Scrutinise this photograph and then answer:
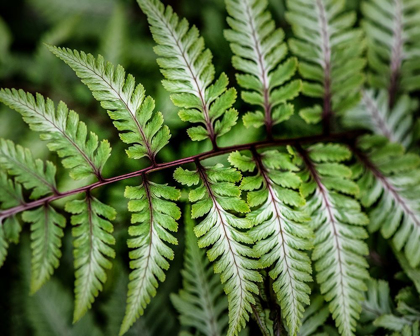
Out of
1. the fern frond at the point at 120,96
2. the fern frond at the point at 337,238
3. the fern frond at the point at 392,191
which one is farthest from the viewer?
the fern frond at the point at 392,191

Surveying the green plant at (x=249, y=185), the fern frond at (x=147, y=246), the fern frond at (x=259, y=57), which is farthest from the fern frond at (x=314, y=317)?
the fern frond at (x=259, y=57)

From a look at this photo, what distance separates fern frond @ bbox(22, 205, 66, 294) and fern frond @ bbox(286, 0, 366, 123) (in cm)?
93

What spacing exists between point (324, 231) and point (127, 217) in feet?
2.61

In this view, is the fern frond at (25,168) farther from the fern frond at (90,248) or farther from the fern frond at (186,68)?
the fern frond at (186,68)

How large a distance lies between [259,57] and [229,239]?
607 millimetres

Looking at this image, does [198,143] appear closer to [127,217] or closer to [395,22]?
[127,217]

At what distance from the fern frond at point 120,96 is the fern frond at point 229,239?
0.15 metres

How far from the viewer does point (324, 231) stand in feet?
3.73

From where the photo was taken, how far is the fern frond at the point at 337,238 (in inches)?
42.9

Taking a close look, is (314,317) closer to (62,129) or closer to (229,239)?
(229,239)

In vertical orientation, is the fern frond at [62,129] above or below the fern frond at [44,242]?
above

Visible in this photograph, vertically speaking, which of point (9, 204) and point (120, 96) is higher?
point (120, 96)

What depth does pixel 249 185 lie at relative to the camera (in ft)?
3.51

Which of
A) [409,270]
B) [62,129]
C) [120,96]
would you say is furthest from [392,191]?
[62,129]
